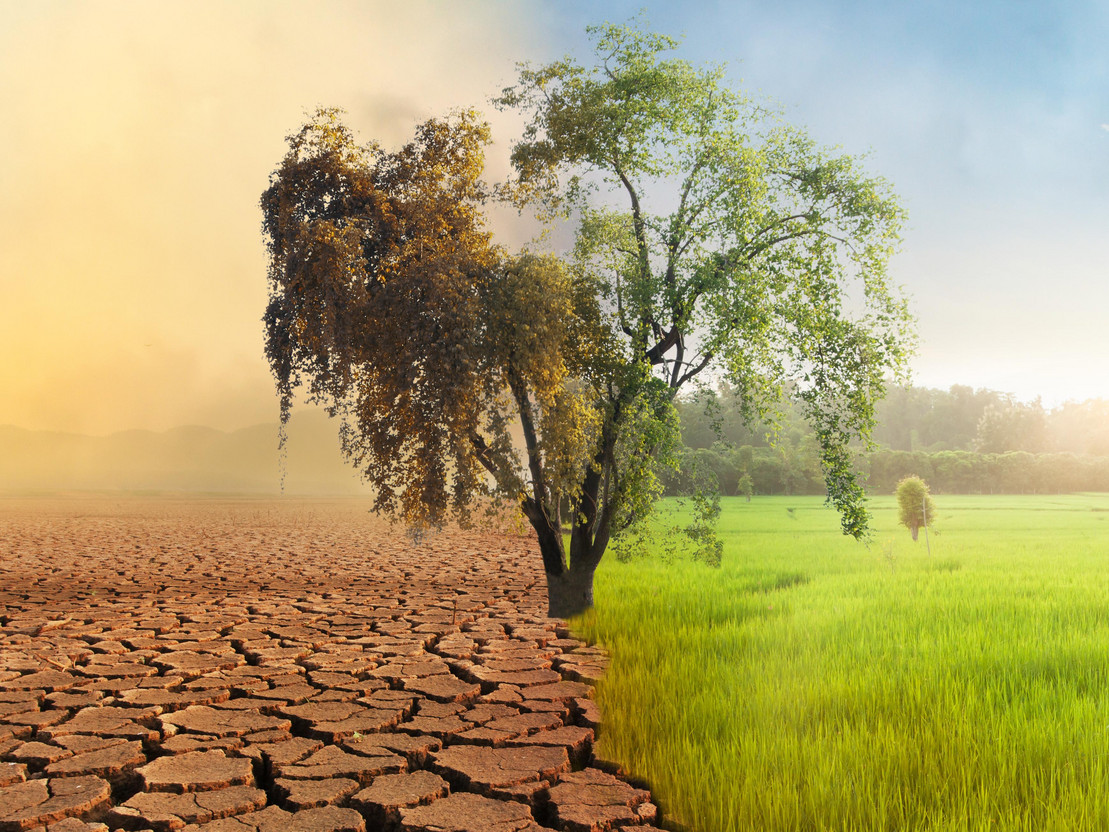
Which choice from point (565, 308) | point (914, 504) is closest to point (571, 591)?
point (565, 308)

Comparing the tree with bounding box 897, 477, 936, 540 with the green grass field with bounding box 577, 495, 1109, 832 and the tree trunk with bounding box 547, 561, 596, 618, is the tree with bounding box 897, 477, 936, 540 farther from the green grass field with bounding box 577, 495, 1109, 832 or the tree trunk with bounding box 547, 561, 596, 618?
the tree trunk with bounding box 547, 561, 596, 618

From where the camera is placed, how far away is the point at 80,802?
3707mm

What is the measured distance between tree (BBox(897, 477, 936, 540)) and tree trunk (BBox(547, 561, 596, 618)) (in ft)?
31.5

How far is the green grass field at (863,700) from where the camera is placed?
3.60 m

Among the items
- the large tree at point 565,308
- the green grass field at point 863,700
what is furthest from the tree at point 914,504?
the large tree at point 565,308

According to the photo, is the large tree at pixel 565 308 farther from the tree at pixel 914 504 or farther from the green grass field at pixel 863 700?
the tree at pixel 914 504

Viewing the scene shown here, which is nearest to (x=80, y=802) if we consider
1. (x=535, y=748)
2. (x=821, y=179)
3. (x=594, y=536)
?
(x=535, y=748)

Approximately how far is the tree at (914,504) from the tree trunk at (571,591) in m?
9.61

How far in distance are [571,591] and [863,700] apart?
453cm

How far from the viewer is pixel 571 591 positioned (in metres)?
9.10

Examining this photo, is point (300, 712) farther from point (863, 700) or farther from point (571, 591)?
point (571, 591)

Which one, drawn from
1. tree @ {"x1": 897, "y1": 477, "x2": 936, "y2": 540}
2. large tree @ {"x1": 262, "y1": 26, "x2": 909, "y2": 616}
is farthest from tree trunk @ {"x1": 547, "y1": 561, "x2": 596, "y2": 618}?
tree @ {"x1": 897, "y1": 477, "x2": 936, "y2": 540}

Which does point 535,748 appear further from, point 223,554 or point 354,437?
point 223,554

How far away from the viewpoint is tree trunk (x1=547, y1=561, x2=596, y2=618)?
908 centimetres
